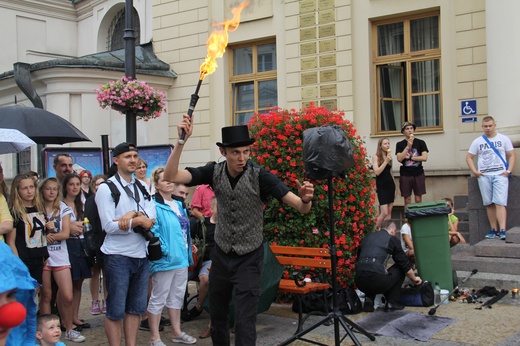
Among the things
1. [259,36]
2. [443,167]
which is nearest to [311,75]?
[259,36]

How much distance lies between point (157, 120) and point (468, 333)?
39.4ft

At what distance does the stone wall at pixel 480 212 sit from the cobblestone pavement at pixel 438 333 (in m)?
2.59

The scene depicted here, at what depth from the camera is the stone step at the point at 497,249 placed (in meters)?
8.80

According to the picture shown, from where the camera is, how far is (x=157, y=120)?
16.6m

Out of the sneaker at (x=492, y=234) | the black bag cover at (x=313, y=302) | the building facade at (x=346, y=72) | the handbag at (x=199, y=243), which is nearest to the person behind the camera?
the black bag cover at (x=313, y=302)

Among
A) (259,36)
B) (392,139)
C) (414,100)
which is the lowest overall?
(392,139)

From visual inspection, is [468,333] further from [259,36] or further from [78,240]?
[259,36]

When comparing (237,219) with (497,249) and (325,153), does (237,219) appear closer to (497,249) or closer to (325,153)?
(325,153)

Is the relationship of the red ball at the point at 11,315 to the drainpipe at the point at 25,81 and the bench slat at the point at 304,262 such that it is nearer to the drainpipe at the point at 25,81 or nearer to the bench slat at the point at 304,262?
the bench slat at the point at 304,262

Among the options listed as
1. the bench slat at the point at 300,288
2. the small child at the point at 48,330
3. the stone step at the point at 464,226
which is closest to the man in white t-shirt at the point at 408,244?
the stone step at the point at 464,226

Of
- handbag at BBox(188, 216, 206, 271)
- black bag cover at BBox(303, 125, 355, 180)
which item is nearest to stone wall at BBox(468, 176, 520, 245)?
handbag at BBox(188, 216, 206, 271)

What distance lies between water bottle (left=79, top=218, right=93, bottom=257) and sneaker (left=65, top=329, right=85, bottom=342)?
871mm

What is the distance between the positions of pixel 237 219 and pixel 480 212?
6.57 meters

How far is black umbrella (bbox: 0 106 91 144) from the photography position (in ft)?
26.1
